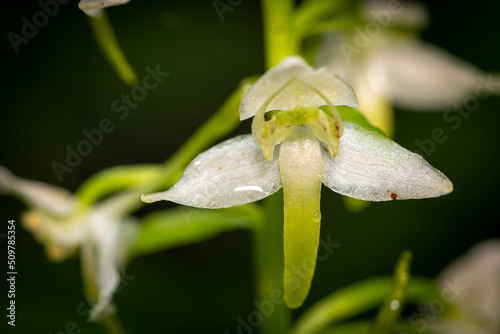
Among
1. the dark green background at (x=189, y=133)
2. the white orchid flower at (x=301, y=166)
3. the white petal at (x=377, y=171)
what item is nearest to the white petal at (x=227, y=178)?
the white orchid flower at (x=301, y=166)

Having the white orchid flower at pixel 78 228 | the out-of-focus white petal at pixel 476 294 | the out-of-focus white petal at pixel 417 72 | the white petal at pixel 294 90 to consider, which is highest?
the white petal at pixel 294 90

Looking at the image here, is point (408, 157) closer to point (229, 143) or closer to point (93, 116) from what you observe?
point (229, 143)

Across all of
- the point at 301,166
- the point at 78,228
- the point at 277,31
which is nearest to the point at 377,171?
the point at 301,166

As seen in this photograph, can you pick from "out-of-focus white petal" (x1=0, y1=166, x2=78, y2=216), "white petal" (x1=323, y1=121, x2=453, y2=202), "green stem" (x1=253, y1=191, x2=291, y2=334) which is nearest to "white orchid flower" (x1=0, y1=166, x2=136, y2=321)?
"out-of-focus white petal" (x1=0, y1=166, x2=78, y2=216)

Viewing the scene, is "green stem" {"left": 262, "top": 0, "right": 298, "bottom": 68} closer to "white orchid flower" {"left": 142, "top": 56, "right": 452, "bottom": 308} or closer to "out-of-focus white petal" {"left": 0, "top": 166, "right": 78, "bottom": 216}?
"white orchid flower" {"left": 142, "top": 56, "right": 452, "bottom": 308}

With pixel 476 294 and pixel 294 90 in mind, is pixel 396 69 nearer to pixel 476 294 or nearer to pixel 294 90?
pixel 476 294

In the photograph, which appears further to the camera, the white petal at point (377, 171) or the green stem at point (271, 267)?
the green stem at point (271, 267)

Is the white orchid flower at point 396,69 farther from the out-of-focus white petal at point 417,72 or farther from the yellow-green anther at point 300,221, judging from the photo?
the yellow-green anther at point 300,221
